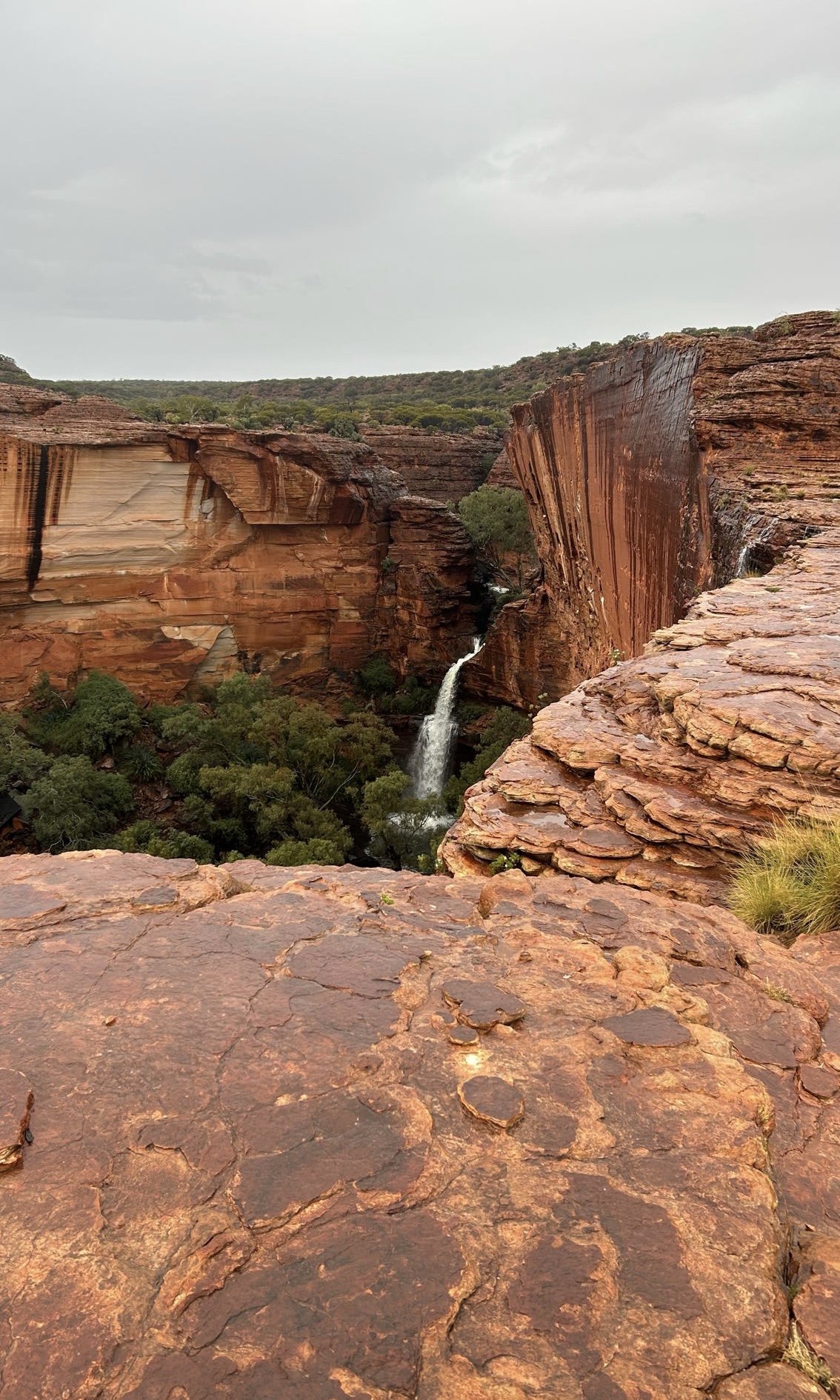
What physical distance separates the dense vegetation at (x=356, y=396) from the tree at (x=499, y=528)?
9.26 meters

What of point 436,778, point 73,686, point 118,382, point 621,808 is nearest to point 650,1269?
point 621,808

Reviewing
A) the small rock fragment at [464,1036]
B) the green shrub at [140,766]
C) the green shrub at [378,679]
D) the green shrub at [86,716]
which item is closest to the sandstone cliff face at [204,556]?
the green shrub at [378,679]

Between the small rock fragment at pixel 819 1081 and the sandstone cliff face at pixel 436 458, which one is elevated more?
the sandstone cliff face at pixel 436 458

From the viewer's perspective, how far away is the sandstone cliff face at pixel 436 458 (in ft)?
110

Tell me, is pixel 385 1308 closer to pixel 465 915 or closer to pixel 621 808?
pixel 465 915

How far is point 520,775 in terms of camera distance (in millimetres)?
4391

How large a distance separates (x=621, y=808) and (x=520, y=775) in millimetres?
785

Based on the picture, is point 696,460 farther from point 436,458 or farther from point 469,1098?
point 436,458

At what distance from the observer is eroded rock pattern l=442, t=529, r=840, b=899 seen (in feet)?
11.3

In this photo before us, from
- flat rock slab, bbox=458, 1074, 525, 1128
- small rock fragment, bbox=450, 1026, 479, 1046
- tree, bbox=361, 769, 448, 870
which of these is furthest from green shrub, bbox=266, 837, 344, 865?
flat rock slab, bbox=458, 1074, 525, 1128

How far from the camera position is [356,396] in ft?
181

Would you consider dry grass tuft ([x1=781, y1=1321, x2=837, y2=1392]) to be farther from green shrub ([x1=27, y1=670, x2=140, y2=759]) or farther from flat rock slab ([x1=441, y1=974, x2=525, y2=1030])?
green shrub ([x1=27, y1=670, x2=140, y2=759])

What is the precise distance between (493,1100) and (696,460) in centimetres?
749

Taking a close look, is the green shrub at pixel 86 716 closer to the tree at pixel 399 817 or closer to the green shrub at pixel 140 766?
the green shrub at pixel 140 766
